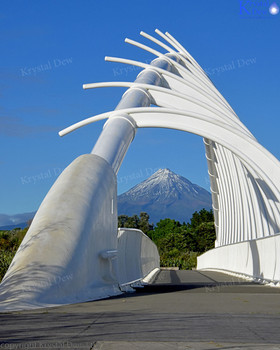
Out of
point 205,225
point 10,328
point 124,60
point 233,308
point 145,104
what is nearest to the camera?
point 10,328

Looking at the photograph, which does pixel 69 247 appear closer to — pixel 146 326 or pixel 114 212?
pixel 114 212

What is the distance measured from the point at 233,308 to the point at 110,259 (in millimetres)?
3812

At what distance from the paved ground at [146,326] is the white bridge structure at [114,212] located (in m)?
0.79

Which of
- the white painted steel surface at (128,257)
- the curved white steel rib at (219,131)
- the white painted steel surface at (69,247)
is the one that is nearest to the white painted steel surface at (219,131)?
the curved white steel rib at (219,131)

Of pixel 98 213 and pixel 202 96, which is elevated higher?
pixel 202 96

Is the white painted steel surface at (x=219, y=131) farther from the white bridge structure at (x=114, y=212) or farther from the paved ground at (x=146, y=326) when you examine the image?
the paved ground at (x=146, y=326)

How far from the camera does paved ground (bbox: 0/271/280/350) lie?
5465 millimetres

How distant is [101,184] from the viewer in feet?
41.0

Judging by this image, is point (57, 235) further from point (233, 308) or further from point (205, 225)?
point (205, 225)

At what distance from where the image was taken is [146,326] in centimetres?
679

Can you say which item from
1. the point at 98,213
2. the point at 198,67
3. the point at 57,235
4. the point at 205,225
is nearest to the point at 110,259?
the point at 98,213

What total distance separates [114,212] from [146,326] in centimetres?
669

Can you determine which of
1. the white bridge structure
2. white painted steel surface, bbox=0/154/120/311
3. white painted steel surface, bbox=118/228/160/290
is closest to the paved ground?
white painted steel surface, bbox=0/154/120/311

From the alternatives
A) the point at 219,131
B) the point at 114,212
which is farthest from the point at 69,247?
the point at 219,131
